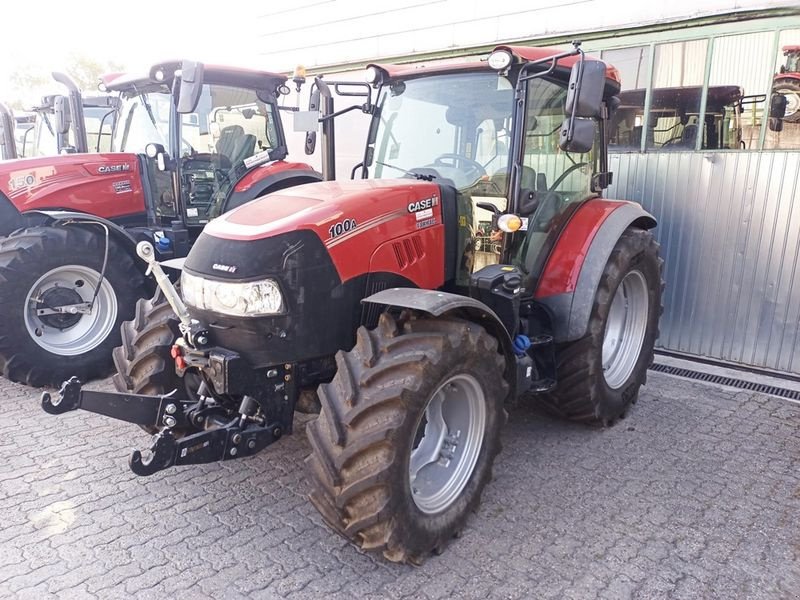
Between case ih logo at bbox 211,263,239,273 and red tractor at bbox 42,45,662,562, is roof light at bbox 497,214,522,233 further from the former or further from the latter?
case ih logo at bbox 211,263,239,273

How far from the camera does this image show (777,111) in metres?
4.55

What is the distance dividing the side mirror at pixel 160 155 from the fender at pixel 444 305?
10.8ft

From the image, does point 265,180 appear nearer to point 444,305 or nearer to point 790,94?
point 444,305

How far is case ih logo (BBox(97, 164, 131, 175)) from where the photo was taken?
5180mm

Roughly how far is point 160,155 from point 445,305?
3714 mm

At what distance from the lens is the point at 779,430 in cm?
399

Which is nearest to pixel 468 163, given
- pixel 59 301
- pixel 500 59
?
pixel 500 59

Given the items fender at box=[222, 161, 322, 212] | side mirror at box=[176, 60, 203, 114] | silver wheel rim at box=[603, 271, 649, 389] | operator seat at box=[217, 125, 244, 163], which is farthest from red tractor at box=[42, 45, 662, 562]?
operator seat at box=[217, 125, 244, 163]

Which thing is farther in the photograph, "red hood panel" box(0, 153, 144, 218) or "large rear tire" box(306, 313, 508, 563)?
"red hood panel" box(0, 153, 144, 218)

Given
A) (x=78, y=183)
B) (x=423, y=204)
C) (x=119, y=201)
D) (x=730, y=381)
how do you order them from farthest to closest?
(x=119, y=201), (x=78, y=183), (x=730, y=381), (x=423, y=204)

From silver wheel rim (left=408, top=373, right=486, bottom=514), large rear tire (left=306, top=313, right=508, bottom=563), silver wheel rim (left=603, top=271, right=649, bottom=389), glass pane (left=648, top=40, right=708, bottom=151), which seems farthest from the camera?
glass pane (left=648, top=40, right=708, bottom=151)

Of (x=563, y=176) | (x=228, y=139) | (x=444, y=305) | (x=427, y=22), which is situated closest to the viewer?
(x=444, y=305)

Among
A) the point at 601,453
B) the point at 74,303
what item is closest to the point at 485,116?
the point at 601,453

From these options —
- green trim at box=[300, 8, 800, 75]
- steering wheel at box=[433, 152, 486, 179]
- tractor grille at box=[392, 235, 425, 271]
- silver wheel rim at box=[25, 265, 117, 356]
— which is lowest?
silver wheel rim at box=[25, 265, 117, 356]
